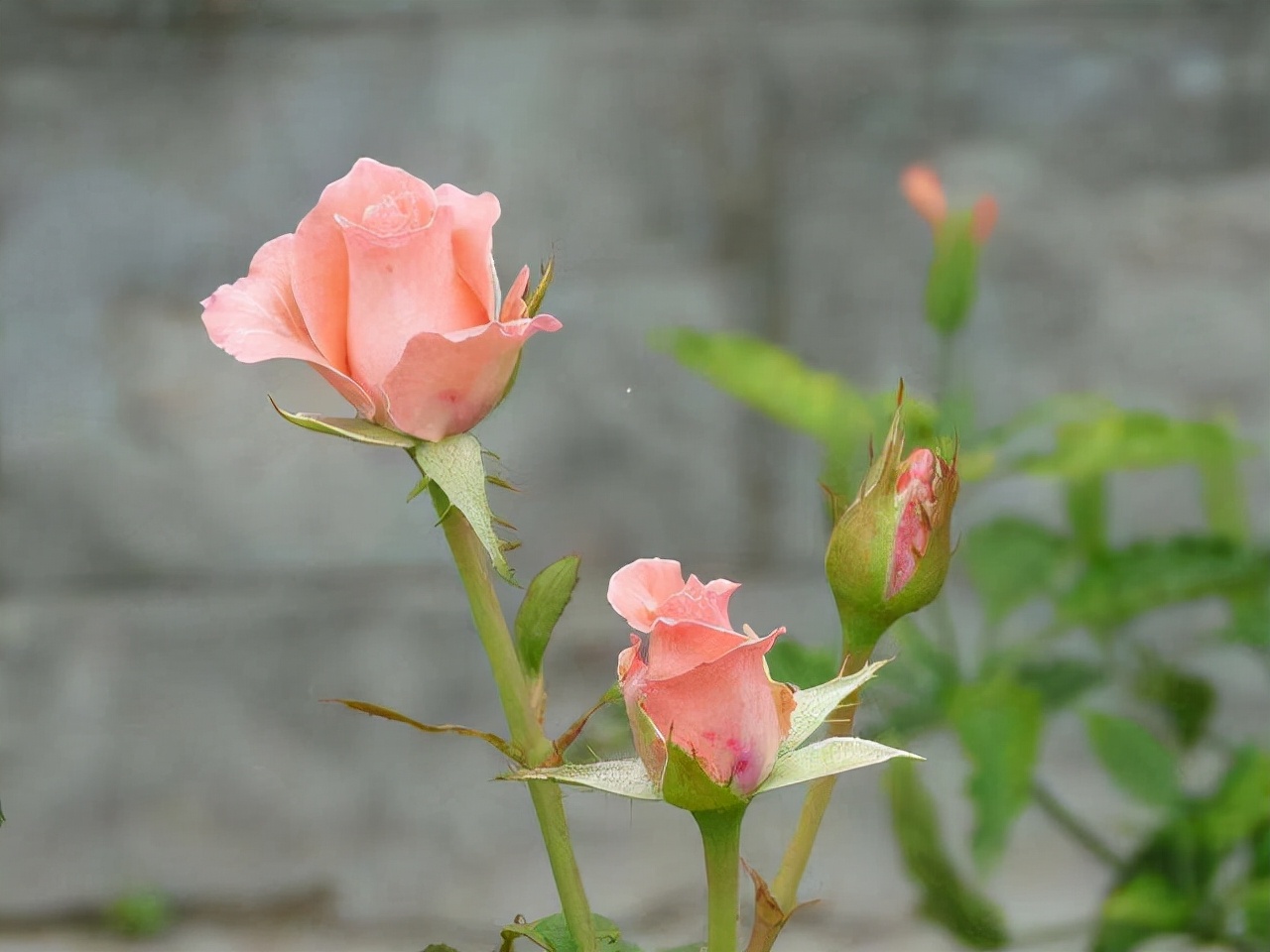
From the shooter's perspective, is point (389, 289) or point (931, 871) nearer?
point (389, 289)

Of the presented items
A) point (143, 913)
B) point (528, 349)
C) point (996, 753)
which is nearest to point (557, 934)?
point (996, 753)

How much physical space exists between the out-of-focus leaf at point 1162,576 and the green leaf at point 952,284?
0.46ft

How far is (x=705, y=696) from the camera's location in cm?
15

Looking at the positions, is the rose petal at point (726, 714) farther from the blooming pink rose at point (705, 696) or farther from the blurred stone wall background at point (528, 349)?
the blurred stone wall background at point (528, 349)

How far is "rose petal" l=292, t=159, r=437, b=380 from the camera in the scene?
164mm

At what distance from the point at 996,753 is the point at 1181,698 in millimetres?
195

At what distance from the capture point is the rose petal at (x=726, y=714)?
15cm

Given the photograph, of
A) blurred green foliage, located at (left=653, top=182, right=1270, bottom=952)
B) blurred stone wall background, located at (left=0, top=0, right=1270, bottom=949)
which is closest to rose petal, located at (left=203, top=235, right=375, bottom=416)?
blurred green foliage, located at (left=653, top=182, right=1270, bottom=952)

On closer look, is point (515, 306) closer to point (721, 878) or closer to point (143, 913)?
point (721, 878)

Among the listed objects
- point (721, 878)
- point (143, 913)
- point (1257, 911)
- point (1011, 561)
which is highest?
point (721, 878)

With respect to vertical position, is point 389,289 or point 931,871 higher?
point 389,289

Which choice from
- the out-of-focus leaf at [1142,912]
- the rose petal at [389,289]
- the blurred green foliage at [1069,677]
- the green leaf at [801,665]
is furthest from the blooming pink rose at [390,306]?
the out-of-focus leaf at [1142,912]

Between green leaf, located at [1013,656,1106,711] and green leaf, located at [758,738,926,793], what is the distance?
47 cm

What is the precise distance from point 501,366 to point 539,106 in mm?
745
